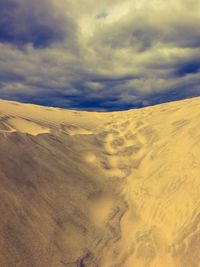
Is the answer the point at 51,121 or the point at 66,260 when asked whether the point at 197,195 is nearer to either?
the point at 66,260

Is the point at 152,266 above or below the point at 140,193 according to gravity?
below

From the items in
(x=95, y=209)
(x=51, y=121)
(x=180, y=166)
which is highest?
(x=51, y=121)

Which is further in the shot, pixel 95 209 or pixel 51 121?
pixel 51 121

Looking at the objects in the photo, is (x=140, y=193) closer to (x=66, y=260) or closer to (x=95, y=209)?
(x=95, y=209)

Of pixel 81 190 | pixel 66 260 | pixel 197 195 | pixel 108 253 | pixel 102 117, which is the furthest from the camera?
pixel 102 117

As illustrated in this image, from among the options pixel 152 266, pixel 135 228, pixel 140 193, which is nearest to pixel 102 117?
pixel 140 193

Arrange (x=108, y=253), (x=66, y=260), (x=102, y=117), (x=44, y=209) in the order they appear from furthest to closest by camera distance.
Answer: (x=102, y=117), (x=44, y=209), (x=108, y=253), (x=66, y=260)

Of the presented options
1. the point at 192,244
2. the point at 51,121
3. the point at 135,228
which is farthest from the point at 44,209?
the point at 51,121
